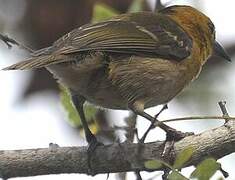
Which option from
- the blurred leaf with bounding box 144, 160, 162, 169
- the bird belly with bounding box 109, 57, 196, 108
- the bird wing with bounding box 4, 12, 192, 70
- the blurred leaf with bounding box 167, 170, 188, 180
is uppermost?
the bird wing with bounding box 4, 12, 192, 70

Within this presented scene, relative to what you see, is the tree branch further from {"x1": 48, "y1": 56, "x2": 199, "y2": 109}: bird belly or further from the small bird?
{"x1": 48, "y1": 56, "x2": 199, "y2": 109}: bird belly

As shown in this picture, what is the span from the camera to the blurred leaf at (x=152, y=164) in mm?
2838

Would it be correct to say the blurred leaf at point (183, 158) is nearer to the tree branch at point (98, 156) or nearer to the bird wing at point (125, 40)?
the tree branch at point (98, 156)

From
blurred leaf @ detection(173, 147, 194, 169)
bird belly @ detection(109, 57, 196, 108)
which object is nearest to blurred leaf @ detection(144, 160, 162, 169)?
blurred leaf @ detection(173, 147, 194, 169)

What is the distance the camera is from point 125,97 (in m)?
4.58

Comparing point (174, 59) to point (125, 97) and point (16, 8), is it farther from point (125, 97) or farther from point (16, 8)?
point (16, 8)

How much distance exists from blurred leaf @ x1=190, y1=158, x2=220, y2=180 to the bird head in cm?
252

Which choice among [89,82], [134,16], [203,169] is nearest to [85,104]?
[89,82]

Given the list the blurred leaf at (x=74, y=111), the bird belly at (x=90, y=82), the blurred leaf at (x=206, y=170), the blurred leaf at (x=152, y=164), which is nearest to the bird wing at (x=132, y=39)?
the bird belly at (x=90, y=82)

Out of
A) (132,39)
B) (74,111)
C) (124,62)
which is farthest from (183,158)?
(132,39)

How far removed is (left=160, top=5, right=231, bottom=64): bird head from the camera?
534 centimetres

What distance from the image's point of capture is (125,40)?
456 centimetres

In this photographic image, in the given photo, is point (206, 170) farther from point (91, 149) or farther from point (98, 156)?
point (91, 149)

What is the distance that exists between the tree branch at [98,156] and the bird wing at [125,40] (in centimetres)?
49
